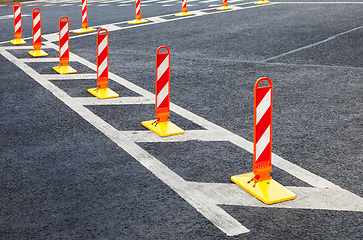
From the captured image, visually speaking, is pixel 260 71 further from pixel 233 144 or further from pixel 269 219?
pixel 269 219

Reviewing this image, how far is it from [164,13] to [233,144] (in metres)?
14.3

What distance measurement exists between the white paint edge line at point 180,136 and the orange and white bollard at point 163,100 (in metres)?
0.09

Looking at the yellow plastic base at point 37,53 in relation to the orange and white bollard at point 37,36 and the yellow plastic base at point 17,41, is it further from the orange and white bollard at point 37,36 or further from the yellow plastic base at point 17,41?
the yellow plastic base at point 17,41

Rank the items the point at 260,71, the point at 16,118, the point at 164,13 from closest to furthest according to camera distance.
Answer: the point at 16,118 < the point at 260,71 < the point at 164,13

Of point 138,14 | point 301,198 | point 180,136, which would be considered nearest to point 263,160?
point 301,198

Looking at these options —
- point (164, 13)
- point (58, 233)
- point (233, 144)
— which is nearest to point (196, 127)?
point (233, 144)

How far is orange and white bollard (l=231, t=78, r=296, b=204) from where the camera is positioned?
4.83 meters

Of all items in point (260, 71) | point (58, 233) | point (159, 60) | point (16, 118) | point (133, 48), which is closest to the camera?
point (58, 233)

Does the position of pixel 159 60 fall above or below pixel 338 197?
above

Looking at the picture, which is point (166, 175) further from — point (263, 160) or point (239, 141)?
point (239, 141)

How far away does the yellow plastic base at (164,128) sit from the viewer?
265 inches

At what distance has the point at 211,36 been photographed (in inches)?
552

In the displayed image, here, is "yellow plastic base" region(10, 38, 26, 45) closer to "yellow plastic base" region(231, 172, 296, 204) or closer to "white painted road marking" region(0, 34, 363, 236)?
"white painted road marking" region(0, 34, 363, 236)

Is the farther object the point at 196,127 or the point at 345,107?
the point at 345,107
